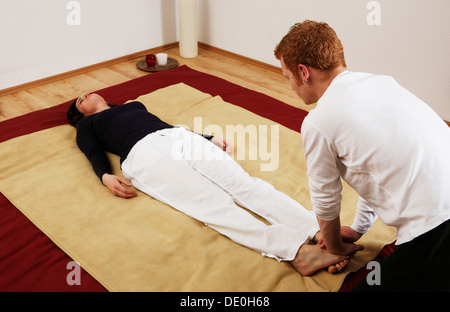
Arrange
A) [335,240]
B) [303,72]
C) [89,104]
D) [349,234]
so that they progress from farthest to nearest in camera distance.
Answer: [89,104], [349,234], [335,240], [303,72]

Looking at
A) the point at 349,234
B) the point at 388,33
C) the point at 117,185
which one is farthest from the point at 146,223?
the point at 388,33

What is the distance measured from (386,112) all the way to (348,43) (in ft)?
6.11

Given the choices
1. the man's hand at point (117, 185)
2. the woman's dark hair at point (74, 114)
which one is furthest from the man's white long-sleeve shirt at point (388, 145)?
the woman's dark hair at point (74, 114)

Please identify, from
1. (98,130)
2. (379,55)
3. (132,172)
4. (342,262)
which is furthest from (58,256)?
(379,55)

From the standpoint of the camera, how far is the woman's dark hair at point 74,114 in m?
2.11

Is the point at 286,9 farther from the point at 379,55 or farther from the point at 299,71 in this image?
the point at 299,71

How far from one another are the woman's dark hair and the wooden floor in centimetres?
60

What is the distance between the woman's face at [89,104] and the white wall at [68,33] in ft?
3.27

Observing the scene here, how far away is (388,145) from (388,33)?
5.84 ft

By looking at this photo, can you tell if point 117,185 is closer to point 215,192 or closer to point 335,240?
point 215,192

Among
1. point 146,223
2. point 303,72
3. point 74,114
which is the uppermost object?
point 303,72

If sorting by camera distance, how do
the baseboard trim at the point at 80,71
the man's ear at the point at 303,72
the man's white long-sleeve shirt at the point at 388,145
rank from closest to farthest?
the man's white long-sleeve shirt at the point at 388,145, the man's ear at the point at 303,72, the baseboard trim at the point at 80,71

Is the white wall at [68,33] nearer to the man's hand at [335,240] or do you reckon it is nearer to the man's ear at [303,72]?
the man's ear at [303,72]

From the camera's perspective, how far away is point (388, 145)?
0.97m
